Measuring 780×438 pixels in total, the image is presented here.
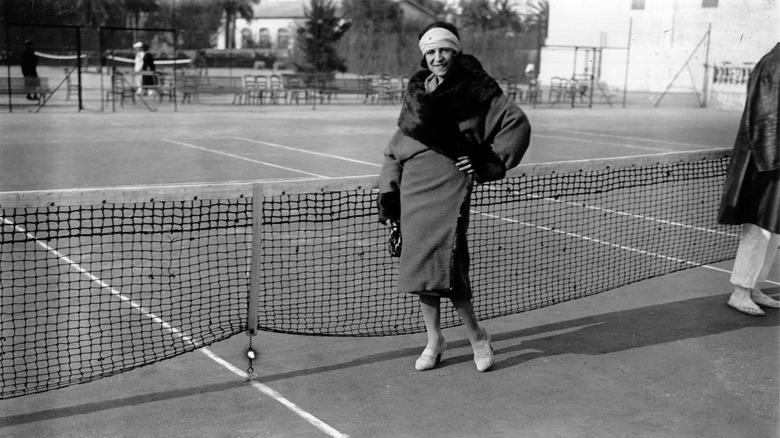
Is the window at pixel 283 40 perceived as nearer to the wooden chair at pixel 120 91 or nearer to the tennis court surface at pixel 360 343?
the wooden chair at pixel 120 91

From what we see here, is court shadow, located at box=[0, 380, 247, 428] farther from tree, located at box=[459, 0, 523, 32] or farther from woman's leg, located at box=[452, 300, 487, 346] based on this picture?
tree, located at box=[459, 0, 523, 32]

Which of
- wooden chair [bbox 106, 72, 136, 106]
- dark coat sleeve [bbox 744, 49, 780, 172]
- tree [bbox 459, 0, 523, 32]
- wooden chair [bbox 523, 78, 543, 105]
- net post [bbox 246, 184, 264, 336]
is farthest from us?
tree [bbox 459, 0, 523, 32]

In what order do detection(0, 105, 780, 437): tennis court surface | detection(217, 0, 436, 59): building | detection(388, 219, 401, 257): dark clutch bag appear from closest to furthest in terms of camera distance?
detection(0, 105, 780, 437): tennis court surface < detection(388, 219, 401, 257): dark clutch bag < detection(217, 0, 436, 59): building

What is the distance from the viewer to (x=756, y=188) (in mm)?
6812

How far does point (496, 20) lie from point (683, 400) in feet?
213

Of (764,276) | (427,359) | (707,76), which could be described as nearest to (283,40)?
(707,76)

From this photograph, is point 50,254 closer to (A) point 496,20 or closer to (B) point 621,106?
(B) point 621,106

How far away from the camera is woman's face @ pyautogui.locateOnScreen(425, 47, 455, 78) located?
5.05 metres

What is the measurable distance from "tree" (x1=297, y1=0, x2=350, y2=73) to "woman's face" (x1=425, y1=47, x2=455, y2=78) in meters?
31.2

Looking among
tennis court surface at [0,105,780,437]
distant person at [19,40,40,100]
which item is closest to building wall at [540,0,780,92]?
distant person at [19,40,40,100]

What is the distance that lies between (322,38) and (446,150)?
36642mm

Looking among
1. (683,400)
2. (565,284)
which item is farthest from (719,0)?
(683,400)

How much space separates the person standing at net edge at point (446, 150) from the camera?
5.04m

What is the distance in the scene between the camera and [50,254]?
26.5ft
